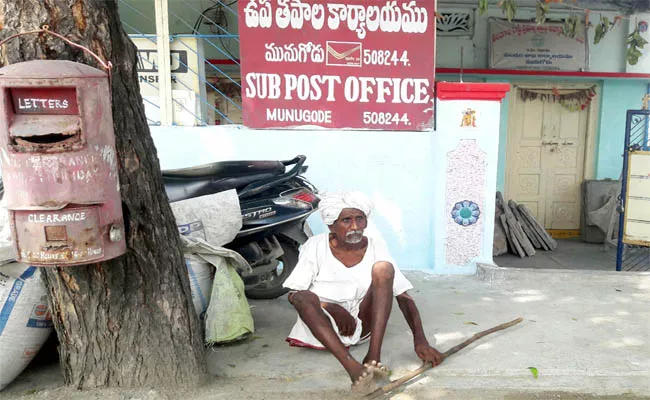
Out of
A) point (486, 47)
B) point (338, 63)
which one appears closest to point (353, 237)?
point (338, 63)

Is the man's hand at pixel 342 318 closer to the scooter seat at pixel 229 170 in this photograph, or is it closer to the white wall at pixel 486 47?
the scooter seat at pixel 229 170

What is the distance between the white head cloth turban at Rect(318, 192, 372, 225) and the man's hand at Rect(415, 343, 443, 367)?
78cm

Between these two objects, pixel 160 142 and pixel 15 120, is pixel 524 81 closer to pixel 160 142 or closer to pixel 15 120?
pixel 160 142

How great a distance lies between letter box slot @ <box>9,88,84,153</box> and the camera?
5.96 feet

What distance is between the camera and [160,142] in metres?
4.63

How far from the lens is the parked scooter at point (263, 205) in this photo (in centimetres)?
365

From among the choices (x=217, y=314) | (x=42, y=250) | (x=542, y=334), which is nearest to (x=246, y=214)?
(x=217, y=314)

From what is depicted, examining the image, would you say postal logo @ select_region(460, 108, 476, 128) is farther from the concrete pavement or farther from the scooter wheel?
the scooter wheel

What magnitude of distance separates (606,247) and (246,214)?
5.16 metres

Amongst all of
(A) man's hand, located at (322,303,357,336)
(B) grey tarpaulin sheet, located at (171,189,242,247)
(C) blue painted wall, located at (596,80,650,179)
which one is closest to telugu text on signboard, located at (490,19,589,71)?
(C) blue painted wall, located at (596,80,650,179)

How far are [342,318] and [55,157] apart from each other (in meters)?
1.70

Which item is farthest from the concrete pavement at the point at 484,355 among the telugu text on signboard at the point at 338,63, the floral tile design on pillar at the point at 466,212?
the telugu text on signboard at the point at 338,63

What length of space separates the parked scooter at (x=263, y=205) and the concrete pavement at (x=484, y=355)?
0.28 metres

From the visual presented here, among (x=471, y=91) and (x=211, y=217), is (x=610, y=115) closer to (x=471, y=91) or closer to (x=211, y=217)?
(x=471, y=91)
